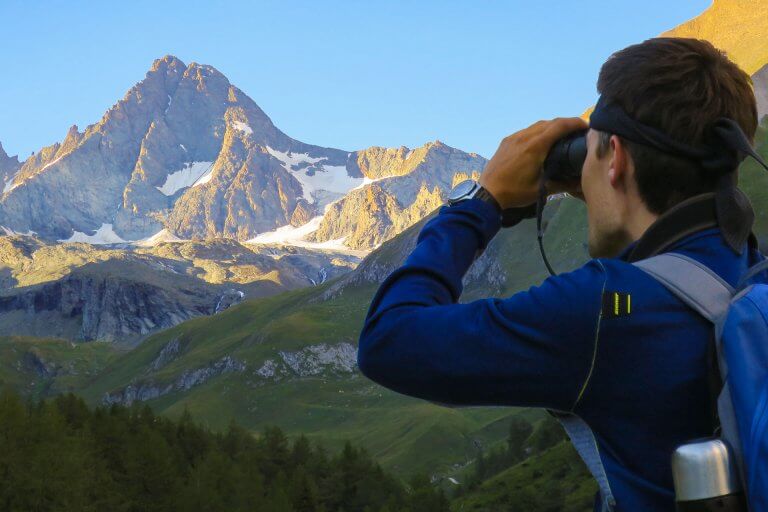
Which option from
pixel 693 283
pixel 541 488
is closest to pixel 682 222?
pixel 693 283

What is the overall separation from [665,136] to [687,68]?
342mm

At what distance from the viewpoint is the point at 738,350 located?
141 inches

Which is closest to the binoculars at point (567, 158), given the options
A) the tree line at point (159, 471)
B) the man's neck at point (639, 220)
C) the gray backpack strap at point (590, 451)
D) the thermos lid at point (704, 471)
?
the man's neck at point (639, 220)

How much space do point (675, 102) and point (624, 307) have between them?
38.7 inches

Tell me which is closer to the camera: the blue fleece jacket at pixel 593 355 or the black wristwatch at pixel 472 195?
the blue fleece jacket at pixel 593 355

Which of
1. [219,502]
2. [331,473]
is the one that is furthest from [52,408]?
[331,473]

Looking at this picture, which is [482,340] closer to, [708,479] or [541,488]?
[708,479]

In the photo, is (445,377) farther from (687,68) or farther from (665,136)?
(687,68)

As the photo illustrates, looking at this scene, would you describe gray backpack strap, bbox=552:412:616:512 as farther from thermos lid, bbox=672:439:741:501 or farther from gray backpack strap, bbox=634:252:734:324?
gray backpack strap, bbox=634:252:734:324

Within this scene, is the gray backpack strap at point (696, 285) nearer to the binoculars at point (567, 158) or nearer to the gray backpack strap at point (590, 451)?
the gray backpack strap at point (590, 451)

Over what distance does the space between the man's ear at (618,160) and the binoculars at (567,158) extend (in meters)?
0.30

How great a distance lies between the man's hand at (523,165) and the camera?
4.83m

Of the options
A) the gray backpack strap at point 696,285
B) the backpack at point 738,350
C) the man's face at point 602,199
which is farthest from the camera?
the man's face at point 602,199

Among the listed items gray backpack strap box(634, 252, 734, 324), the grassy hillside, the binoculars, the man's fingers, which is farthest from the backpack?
the grassy hillside
